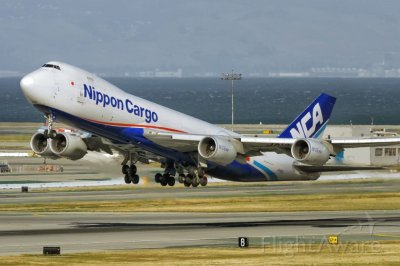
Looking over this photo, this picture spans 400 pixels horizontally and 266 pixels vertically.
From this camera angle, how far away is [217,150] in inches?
2992

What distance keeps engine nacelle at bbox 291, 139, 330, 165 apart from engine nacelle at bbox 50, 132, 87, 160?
50.7ft

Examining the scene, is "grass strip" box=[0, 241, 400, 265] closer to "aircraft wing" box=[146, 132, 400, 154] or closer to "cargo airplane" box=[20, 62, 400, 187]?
"cargo airplane" box=[20, 62, 400, 187]

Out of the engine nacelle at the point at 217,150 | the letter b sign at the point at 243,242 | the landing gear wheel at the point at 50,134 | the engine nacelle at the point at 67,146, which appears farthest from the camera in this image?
the engine nacelle at the point at 67,146

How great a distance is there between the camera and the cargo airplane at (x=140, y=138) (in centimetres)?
7250

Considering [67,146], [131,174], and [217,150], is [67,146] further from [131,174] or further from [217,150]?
[217,150]

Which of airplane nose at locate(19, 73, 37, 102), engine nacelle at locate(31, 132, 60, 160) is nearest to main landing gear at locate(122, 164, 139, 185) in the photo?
engine nacelle at locate(31, 132, 60, 160)

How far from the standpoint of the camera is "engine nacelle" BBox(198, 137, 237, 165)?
76.1 meters

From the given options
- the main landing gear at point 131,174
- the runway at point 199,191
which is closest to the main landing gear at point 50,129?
the main landing gear at point 131,174

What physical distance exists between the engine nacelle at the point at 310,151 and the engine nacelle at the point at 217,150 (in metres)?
4.49

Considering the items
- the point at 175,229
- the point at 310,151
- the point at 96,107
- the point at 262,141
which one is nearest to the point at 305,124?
the point at 262,141

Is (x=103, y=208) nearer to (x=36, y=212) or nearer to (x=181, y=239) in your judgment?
(x=36, y=212)

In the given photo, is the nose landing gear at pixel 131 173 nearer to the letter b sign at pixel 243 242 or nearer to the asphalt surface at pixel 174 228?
the asphalt surface at pixel 174 228

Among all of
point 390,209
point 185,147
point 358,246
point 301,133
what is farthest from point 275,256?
point 390,209

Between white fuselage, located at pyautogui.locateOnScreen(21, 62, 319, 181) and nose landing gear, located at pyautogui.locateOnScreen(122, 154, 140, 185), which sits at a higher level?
white fuselage, located at pyautogui.locateOnScreen(21, 62, 319, 181)
